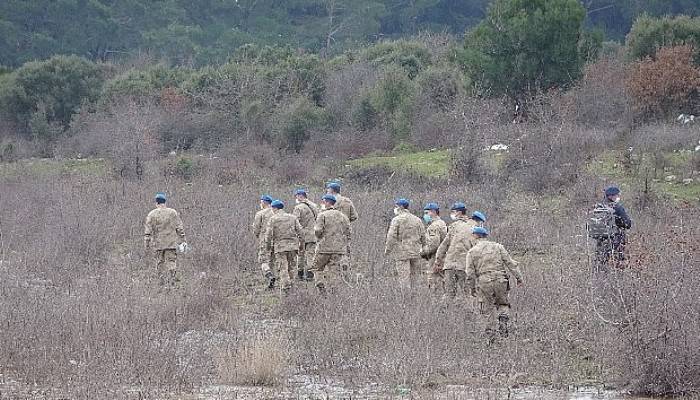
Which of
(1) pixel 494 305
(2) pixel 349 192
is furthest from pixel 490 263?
(2) pixel 349 192

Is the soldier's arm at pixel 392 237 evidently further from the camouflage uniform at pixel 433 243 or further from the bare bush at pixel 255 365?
the bare bush at pixel 255 365

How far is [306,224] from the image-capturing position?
1772cm

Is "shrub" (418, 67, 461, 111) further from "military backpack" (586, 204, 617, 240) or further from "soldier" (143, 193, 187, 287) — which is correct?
"military backpack" (586, 204, 617, 240)

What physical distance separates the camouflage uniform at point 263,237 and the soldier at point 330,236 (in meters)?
0.87

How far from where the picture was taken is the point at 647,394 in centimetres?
1105

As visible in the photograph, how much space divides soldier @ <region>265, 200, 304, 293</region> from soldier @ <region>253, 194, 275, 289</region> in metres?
0.41

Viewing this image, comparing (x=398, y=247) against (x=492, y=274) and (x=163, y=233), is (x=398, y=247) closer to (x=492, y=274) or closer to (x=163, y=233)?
(x=492, y=274)

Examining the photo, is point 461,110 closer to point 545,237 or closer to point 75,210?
point 545,237

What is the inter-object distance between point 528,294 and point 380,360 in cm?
346

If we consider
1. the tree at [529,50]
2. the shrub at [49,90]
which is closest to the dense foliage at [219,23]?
the shrub at [49,90]

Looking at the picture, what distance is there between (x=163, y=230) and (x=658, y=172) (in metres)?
13.0

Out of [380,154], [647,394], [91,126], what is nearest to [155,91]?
[91,126]

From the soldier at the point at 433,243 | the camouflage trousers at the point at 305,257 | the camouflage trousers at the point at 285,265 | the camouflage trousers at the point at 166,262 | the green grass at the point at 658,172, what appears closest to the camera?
the soldier at the point at 433,243

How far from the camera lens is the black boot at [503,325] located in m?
13.0
